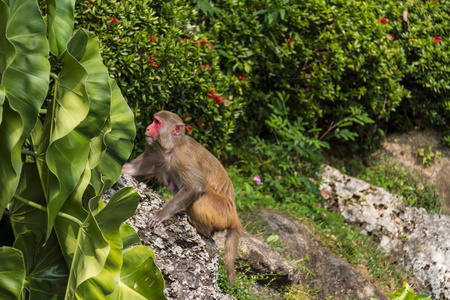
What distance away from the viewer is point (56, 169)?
209 cm

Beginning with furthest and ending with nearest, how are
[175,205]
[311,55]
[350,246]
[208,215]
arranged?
[311,55] → [350,246] → [208,215] → [175,205]

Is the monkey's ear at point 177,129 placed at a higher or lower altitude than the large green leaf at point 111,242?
lower

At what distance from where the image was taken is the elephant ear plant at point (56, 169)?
200 centimetres

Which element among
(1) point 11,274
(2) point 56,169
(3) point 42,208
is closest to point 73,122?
(2) point 56,169

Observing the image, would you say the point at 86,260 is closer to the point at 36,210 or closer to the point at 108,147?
the point at 36,210

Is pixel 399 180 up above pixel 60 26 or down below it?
below

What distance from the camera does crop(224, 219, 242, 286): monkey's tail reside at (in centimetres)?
479

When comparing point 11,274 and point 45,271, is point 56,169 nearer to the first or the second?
point 11,274

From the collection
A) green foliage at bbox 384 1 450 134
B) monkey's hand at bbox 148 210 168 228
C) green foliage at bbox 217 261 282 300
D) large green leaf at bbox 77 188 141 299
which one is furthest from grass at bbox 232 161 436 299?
large green leaf at bbox 77 188 141 299

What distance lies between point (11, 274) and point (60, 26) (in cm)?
99

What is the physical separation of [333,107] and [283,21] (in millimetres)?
1719

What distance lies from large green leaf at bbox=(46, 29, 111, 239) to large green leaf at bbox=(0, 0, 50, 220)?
10cm

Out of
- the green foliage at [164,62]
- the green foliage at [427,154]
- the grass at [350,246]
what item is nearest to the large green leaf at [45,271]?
the green foliage at [164,62]

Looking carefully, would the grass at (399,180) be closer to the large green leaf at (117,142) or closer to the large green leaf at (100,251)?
the large green leaf at (117,142)
